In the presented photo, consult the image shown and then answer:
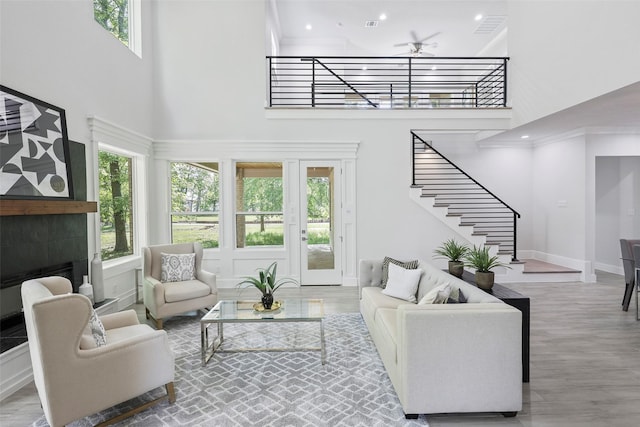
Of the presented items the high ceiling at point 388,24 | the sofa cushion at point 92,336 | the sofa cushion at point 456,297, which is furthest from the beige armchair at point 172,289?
the high ceiling at point 388,24

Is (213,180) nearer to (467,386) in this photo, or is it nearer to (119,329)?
(119,329)

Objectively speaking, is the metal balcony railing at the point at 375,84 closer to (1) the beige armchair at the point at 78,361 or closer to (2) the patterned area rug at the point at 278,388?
(2) the patterned area rug at the point at 278,388

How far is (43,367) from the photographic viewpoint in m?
2.05

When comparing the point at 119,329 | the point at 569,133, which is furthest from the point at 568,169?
the point at 119,329

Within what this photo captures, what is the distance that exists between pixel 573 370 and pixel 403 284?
65.8 inches

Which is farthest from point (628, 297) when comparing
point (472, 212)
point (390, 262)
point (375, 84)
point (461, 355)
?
point (375, 84)

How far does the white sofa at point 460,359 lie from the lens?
2.30 meters

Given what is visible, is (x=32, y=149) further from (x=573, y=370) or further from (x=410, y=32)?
(x=410, y=32)

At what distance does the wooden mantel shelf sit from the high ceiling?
5.82m

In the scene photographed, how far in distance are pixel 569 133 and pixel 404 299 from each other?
5.57 m

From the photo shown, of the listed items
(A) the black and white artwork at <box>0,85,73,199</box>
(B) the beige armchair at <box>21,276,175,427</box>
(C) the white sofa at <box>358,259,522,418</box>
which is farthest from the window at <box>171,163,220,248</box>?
(C) the white sofa at <box>358,259,522,418</box>

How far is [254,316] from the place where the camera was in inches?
131

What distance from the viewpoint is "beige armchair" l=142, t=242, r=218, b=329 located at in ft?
13.6

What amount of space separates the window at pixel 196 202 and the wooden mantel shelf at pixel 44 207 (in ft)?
6.83
